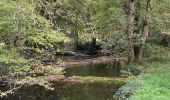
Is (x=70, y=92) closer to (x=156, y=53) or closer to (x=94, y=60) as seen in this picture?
(x=156, y=53)

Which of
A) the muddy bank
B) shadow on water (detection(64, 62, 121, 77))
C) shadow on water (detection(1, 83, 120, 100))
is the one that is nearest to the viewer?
shadow on water (detection(1, 83, 120, 100))

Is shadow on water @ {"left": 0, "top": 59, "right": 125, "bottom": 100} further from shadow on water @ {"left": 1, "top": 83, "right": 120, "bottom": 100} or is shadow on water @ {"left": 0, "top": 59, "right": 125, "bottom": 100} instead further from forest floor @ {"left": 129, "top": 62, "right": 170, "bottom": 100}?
forest floor @ {"left": 129, "top": 62, "right": 170, "bottom": 100}

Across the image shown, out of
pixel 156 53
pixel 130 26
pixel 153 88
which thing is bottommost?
pixel 153 88

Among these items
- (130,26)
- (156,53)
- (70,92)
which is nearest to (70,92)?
(70,92)

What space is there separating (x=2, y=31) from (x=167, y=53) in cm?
2601

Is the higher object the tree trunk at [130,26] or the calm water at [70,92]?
the tree trunk at [130,26]

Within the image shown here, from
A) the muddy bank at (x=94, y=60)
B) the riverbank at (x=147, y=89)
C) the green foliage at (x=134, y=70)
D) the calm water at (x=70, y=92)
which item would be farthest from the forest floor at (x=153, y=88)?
the muddy bank at (x=94, y=60)

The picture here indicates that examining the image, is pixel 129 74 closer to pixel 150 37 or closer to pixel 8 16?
pixel 150 37

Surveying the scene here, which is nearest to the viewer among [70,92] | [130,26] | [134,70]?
[70,92]

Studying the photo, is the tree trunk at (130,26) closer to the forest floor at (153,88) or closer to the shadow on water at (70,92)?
the shadow on water at (70,92)

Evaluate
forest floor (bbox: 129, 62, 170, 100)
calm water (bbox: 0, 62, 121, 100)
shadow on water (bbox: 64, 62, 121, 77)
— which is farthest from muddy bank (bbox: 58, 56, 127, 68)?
forest floor (bbox: 129, 62, 170, 100)

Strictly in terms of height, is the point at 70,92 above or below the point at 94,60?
above

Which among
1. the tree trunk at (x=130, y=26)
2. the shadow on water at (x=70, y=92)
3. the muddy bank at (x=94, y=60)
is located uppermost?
the tree trunk at (x=130, y=26)

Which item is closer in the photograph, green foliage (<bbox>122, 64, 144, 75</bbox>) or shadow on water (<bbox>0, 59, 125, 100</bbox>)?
shadow on water (<bbox>0, 59, 125, 100</bbox>)
